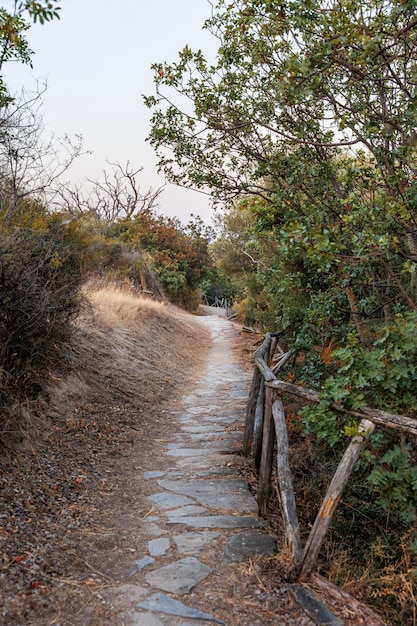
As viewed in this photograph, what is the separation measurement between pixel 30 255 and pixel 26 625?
12.3 ft

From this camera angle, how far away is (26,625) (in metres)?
2.66

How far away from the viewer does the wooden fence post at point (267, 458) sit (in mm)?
4453

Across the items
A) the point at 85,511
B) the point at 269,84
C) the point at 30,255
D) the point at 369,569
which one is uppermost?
the point at 269,84

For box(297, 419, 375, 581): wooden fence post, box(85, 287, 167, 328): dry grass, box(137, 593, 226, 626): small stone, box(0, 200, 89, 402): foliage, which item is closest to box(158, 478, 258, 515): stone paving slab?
box(297, 419, 375, 581): wooden fence post

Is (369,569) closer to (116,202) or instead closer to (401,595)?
(401,595)

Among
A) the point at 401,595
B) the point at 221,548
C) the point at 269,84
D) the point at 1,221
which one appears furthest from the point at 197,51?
the point at 401,595

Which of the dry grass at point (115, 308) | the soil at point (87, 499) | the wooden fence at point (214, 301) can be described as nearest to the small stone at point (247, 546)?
the soil at point (87, 499)

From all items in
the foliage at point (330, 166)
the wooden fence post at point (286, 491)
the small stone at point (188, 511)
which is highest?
the foliage at point (330, 166)

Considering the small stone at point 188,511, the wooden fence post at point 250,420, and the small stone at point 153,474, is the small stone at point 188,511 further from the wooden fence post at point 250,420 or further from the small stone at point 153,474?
→ the wooden fence post at point 250,420

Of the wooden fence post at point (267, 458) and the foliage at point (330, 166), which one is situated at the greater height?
the foliage at point (330, 166)

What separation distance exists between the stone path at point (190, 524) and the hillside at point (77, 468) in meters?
0.26

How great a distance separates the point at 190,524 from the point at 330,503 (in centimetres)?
139

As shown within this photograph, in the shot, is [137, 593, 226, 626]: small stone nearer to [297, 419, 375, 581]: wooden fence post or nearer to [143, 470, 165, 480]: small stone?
[297, 419, 375, 581]: wooden fence post

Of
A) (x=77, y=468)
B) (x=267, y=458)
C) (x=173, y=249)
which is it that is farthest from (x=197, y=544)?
(x=173, y=249)
